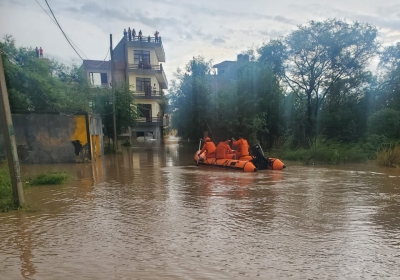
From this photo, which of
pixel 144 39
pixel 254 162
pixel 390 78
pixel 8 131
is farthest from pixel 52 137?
pixel 144 39

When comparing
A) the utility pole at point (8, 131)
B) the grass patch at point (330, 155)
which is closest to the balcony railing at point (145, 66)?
the grass patch at point (330, 155)

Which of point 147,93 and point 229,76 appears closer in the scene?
point 229,76

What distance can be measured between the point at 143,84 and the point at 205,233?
3675 centimetres

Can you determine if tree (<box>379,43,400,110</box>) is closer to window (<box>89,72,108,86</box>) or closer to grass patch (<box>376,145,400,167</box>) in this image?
grass patch (<box>376,145,400,167</box>)

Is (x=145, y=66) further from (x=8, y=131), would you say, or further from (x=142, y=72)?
(x=8, y=131)

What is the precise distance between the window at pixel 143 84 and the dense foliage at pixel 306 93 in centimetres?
1224

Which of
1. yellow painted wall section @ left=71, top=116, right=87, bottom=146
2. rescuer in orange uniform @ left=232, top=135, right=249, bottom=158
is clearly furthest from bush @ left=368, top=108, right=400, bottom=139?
yellow painted wall section @ left=71, top=116, right=87, bottom=146

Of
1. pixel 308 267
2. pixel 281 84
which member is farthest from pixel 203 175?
pixel 281 84

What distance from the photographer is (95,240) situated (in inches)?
217

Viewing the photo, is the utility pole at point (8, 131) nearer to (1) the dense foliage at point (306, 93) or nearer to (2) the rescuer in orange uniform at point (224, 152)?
(2) the rescuer in orange uniform at point (224, 152)

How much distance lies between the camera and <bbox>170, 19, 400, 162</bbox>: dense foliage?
24.3 m

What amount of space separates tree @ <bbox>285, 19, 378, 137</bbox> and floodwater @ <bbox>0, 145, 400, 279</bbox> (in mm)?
16984

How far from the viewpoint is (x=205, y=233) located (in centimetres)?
589

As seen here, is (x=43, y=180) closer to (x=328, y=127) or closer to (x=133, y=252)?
(x=133, y=252)
